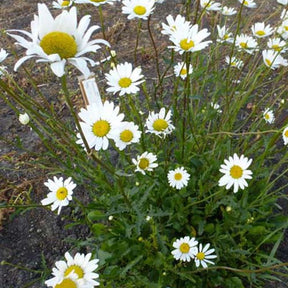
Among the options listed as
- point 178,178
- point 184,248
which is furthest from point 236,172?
point 184,248

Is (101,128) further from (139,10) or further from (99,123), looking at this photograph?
(139,10)

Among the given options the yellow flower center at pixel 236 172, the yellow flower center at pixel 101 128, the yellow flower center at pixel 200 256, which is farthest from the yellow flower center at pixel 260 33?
the yellow flower center at pixel 200 256

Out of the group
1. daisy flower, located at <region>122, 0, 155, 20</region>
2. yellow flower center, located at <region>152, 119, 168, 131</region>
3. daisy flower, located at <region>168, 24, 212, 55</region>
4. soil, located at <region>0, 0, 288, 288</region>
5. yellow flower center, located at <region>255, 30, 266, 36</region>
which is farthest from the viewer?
soil, located at <region>0, 0, 288, 288</region>

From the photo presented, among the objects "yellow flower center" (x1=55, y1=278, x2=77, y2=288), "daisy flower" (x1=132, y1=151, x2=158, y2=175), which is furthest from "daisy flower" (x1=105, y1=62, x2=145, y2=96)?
"yellow flower center" (x1=55, y1=278, x2=77, y2=288)

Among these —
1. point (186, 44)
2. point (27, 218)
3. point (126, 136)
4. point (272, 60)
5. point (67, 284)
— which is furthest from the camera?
point (27, 218)

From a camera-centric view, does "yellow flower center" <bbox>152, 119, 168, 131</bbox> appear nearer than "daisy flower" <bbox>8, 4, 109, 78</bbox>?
No

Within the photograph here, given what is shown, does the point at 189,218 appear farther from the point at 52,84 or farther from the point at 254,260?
the point at 52,84

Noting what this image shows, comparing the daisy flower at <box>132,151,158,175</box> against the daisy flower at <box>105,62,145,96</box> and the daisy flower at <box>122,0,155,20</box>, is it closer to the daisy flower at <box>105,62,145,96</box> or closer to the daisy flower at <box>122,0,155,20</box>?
the daisy flower at <box>105,62,145,96</box>

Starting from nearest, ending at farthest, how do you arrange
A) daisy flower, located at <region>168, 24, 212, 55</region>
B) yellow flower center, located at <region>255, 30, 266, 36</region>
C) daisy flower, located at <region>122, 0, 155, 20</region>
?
daisy flower, located at <region>168, 24, 212, 55</region>
daisy flower, located at <region>122, 0, 155, 20</region>
yellow flower center, located at <region>255, 30, 266, 36</region>

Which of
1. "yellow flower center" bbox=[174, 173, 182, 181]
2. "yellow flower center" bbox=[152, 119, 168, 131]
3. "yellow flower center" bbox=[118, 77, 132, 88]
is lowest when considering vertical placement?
"yellow flower center" bbox=[174, 173, 182, 181]
